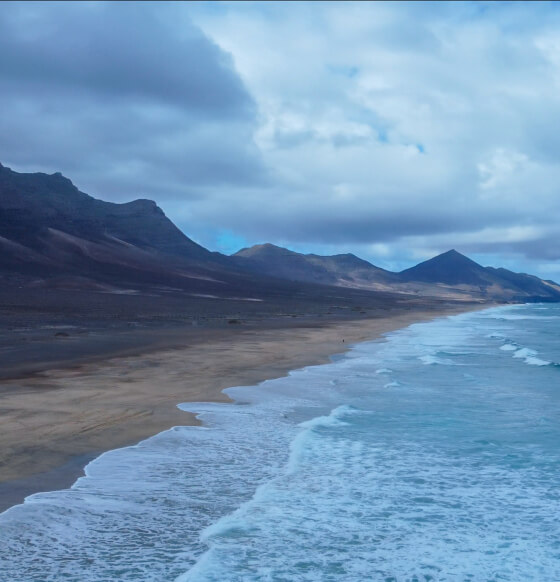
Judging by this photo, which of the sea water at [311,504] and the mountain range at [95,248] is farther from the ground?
the mountain range at [95,248]

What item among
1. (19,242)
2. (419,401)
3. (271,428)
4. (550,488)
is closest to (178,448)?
(271,428)

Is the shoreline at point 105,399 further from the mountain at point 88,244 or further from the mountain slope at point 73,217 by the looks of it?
the mountain slope at point 73,217

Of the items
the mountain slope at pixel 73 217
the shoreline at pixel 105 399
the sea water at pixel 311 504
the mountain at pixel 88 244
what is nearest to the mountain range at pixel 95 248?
the mountain at pixel 88 244

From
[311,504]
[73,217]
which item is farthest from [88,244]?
[311,504]

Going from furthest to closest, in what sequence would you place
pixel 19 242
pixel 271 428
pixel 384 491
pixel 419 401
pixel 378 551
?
1. pixel 19 242
2. pixel 419 401
3. pixel 271 428
4. pixel 384 491
5. pixel 378 551

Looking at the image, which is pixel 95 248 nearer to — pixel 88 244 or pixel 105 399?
pixel 88 244

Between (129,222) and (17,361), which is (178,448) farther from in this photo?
(129,222)

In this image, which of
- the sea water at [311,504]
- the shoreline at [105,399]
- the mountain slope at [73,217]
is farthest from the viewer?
the mountain slope at [73,217]
